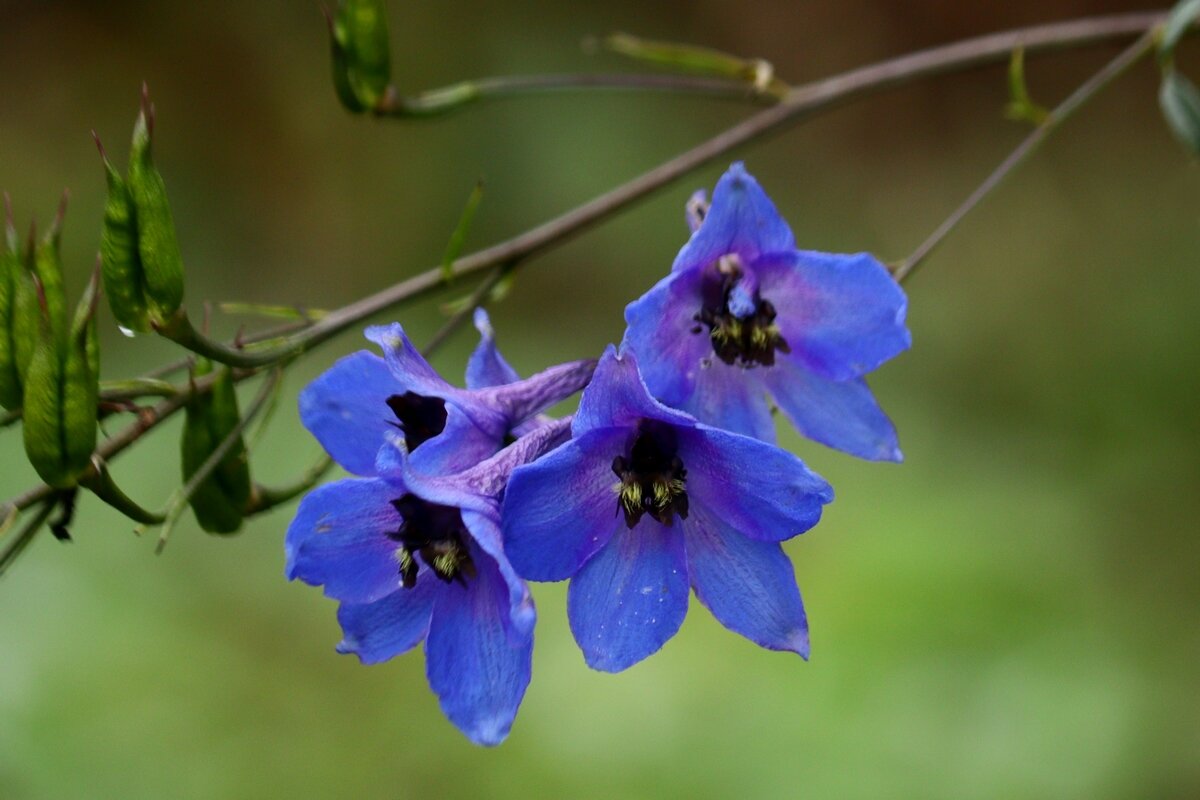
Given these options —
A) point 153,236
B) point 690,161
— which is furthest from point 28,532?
point 690,161

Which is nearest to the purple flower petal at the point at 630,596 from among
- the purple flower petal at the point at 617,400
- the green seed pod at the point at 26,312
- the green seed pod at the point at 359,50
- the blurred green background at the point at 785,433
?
the purple flower petal at the point at 617,400

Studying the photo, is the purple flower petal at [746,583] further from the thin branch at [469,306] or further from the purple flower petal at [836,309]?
the thin branch at [469,306]

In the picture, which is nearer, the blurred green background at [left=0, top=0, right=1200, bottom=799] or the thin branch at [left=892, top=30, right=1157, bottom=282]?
the thin branch at [left=892, top=30, right=1157, bottom=282]

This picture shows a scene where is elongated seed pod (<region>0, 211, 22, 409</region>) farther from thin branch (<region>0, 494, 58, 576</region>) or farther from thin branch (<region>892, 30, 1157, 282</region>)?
thin branch (<region>892, 30, 1157, 282</region>)

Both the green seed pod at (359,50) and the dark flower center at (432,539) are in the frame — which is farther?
the green seed pod at (359,50)

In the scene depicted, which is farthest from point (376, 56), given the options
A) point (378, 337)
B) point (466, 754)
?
point (466, 754)

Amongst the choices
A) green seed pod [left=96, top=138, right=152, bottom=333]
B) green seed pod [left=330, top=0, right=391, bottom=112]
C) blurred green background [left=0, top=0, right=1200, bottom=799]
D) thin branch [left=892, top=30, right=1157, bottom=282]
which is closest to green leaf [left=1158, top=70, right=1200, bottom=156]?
thin branch [left=892, top=30, right=1157, bottom=282]
